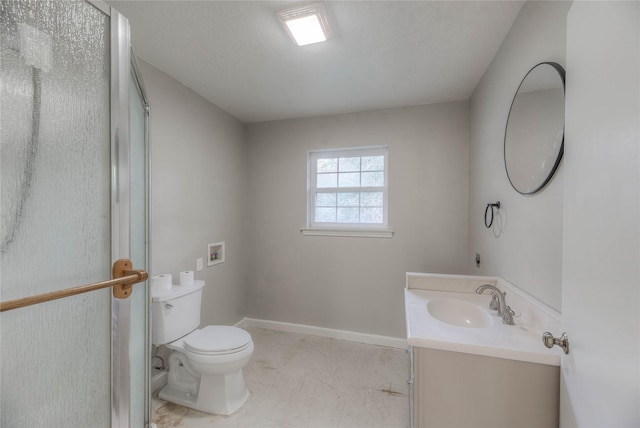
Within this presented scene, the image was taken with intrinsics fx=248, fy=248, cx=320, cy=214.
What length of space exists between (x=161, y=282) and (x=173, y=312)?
22cm

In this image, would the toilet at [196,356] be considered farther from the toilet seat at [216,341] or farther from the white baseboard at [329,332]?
the white baseboard at [329,332]

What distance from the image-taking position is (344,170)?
2.70 metres

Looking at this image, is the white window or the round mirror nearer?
the round mirror

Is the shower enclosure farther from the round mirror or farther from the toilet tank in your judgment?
the round mirror

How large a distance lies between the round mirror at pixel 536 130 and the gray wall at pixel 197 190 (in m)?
2.23

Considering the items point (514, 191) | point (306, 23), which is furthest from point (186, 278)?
point (514, 191)

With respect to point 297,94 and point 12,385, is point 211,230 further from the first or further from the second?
point 12,385

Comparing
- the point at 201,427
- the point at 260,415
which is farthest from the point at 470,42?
the point at 201,427

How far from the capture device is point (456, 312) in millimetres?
1485

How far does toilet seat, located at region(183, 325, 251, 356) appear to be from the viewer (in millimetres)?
1533

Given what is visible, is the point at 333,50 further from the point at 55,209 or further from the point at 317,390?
the point at 317,390

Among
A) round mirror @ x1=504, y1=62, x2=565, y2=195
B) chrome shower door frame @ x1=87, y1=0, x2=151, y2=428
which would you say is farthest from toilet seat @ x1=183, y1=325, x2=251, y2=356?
round mirror @ x1=504, y1=62, x2=565, y2=195

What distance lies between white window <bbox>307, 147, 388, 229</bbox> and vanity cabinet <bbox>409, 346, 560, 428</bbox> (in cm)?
161

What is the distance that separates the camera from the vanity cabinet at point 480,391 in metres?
0.89
